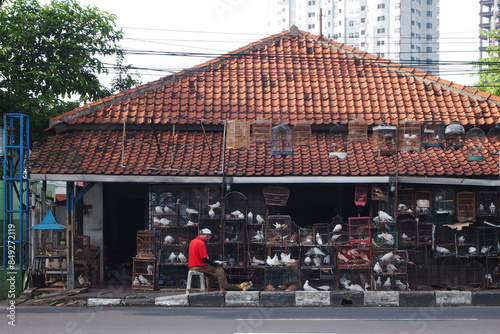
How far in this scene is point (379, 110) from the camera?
57.4 ft

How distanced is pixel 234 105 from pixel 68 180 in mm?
4922

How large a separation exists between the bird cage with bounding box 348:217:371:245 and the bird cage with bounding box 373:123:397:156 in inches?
65.2

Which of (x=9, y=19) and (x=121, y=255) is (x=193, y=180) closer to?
(x=121, y=255)

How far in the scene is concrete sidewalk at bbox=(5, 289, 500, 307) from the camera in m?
13.6

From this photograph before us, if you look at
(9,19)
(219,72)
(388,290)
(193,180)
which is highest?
(9,19)

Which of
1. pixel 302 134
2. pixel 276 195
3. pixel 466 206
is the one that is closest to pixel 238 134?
pixel 302 134

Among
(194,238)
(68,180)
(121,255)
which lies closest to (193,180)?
(194,238)

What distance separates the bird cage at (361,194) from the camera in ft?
Result: 51.2

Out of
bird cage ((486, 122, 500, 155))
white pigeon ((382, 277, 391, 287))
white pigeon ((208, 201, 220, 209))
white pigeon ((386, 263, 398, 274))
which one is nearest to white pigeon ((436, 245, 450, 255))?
white pigeon ((386, 263, 398, 274))

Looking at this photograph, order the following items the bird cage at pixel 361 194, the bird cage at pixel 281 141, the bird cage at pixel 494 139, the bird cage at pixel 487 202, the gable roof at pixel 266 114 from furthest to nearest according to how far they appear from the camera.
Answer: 1. the bird cage at pixel 494 139
2. the bird cage at pixel 487 202
3. the bird cage at pixel 361 194
4. the gable roof at pixel 266 114
5. the bird cage at pixel 281 141

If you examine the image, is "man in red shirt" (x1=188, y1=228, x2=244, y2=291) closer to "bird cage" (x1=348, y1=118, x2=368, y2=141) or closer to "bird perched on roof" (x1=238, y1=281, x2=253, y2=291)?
"bird perched on roof" (x1=238, y1=281, x2=253, y2=291)

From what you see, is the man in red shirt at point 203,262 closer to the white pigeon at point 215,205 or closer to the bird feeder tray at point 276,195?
the white pigeon at point 215,205

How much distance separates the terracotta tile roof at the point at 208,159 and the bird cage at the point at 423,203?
22.3 inches

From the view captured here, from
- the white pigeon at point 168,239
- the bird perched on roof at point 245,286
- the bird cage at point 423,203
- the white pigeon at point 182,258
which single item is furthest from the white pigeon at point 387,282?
the white pigeon at point 168,239
